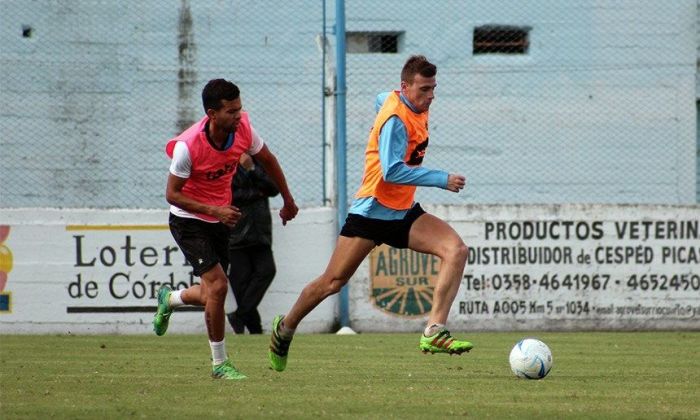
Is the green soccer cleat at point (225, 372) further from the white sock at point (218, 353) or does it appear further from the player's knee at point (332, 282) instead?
the player's knee at point (332, 282)

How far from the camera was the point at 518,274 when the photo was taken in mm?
14430

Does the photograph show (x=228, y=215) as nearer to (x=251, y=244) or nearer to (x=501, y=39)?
(x=251, y=244)

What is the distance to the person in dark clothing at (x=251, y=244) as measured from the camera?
1377 cm

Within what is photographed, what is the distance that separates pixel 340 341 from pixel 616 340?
278cm

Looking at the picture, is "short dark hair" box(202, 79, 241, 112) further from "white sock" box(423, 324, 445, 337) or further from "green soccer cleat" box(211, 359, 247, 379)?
"white sock" box(423, 324, 445, 337)

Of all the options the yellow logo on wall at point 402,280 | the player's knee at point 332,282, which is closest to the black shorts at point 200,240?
the player's knee at point 332,282

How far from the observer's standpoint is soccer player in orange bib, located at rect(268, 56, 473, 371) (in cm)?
877

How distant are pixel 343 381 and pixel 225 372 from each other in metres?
0.78

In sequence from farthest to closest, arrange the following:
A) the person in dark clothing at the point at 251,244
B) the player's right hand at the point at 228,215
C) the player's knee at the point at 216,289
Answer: the person in dark clothing at the point at 251,244
the player's knee at the point at 216,289
the player's right hand at the point at 228,215

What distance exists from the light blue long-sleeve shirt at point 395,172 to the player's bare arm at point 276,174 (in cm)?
45

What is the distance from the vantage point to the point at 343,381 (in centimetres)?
838

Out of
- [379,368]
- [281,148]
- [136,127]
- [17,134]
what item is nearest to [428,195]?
[281,148]

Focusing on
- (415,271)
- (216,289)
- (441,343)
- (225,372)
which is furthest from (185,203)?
(415,271)

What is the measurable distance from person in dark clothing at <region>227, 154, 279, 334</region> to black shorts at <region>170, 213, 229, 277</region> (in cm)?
479
